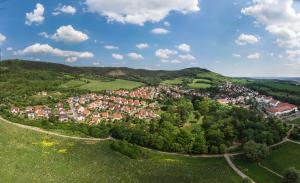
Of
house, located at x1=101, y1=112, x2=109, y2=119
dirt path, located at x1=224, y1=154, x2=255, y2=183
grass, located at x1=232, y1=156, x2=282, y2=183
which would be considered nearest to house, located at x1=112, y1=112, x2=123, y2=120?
house, located at x1=101, y1=112, x2=109, y2=119

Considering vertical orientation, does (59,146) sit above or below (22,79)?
below

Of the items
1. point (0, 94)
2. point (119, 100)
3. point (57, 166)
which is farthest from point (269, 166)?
point (0, 94)

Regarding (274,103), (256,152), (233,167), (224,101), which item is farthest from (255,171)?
(274,103)

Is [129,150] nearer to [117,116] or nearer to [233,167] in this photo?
[233,167]

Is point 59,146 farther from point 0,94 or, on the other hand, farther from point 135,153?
point 0,94

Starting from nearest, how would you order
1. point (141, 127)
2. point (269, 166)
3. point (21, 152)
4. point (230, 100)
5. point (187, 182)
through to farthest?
point (187, 182), point (21, 152), point (269, 166), point (141, 127), point (230, 100)

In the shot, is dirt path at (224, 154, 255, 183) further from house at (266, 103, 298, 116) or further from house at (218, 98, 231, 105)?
house at (218, 98, 231, 105)

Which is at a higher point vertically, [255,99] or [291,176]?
[255,99]
